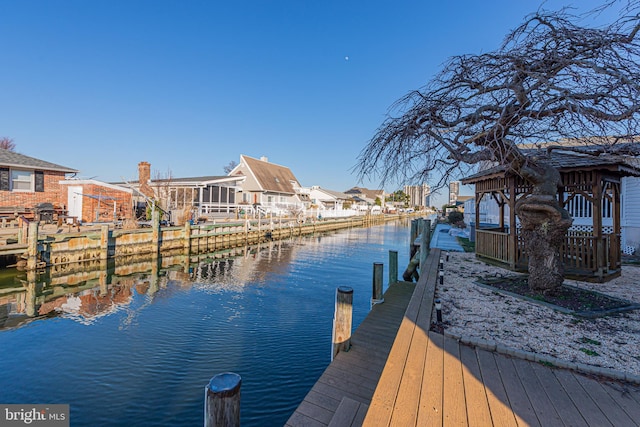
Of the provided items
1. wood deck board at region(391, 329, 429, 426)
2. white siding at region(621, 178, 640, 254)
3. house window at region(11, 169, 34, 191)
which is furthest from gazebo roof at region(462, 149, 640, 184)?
house window at region(11, 169, 34, 191)

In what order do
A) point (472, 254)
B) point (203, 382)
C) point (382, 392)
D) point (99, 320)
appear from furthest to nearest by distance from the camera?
point (472, 254) → point (99, 320) → point (203, 382) → point (382, 392)

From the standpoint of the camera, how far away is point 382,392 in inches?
107

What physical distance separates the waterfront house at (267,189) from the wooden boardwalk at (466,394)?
95.8ft

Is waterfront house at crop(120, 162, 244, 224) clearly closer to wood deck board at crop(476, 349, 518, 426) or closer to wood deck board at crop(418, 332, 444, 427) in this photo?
wood deck board at crop(418, 332, 444, 427)

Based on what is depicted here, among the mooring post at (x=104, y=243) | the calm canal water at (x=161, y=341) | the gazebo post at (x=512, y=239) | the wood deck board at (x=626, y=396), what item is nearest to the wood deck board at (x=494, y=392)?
the wood deck board at (x=626, y=396)

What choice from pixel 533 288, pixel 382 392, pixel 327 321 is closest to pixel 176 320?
pixel 327 321

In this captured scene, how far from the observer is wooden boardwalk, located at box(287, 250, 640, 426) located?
2.44 meters

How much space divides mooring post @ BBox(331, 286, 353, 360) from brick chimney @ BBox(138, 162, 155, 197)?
Answer: 1078 inches

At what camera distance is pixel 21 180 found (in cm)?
1853

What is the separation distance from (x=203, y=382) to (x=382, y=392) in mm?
4106

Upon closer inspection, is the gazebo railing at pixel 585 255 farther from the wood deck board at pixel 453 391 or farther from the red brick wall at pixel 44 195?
the red brick wall at pixel 44 195

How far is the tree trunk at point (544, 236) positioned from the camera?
19.6ft

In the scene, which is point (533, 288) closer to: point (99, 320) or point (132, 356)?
point (132, 356)

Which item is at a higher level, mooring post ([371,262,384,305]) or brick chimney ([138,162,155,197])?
brick chimney ([138,162,155,197])
